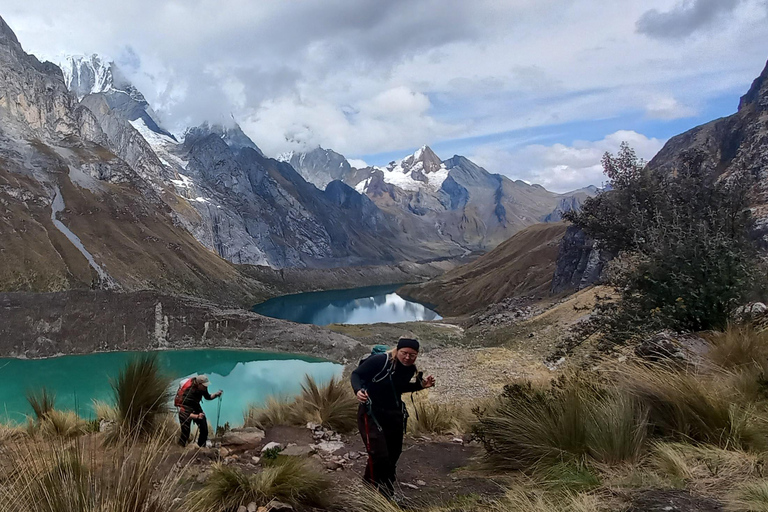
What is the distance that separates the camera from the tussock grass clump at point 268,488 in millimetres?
3508

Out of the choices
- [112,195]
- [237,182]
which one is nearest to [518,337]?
[112,195]

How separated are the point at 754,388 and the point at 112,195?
288ft

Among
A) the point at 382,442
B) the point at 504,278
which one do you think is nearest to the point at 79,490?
the point at 382,442

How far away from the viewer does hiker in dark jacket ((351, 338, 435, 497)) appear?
407cm

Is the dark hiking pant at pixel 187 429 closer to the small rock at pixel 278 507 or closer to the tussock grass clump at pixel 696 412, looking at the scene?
the small rock at pixel 278 507

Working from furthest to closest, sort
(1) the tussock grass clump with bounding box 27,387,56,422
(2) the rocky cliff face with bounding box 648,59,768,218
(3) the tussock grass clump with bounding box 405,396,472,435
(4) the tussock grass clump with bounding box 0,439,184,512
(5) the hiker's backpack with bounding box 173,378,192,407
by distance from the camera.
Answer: (2) the rocky cliff face with bounding box 648,59,768,218
(3) the tussock grass clump with bounding box 405,396,472,435
(1) the tussock grass clump with bounding box 27,387,56,422
(5) the hiker's backpack with bounding box 173,378,192,407
(4) the tussock grass clump with bounding box 0,439,184,512

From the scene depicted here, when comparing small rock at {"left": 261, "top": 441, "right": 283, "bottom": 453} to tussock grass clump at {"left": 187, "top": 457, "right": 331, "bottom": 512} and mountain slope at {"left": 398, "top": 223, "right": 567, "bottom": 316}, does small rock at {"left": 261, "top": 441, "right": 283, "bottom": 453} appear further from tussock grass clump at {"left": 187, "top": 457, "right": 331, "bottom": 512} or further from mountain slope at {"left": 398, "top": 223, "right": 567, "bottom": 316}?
mountain slope at {"left": 398, "top": 223, "right": 567, "bottom": 316}

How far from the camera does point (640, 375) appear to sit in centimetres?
431

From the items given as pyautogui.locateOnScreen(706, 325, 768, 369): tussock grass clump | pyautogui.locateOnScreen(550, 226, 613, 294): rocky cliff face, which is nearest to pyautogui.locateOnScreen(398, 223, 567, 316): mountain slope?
pyautogui.locateOnScreen(550, 226, 613, 294): rocky cliff face

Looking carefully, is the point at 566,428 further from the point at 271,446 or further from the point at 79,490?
the point at 271,446

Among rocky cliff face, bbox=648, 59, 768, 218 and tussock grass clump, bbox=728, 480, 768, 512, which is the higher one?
rocky cliff face, bbox=648, 59, 768, 218

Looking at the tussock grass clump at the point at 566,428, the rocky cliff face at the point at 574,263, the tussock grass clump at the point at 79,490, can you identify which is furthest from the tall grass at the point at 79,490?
the rocky cliff face at the point at 574,263

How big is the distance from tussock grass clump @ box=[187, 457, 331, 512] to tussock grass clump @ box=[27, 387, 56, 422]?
14.9 ft

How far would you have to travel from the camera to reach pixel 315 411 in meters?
7.54
